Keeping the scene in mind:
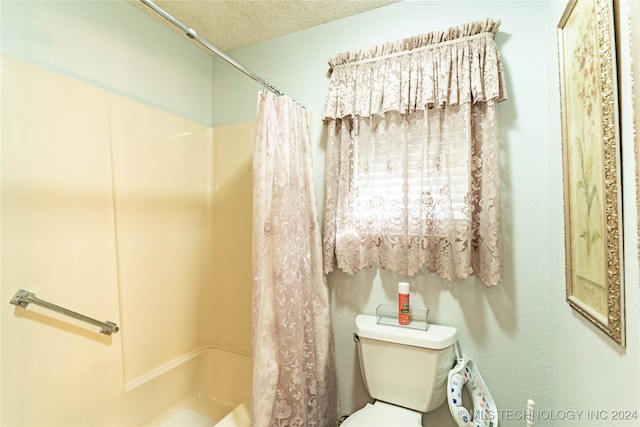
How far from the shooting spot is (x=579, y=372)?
892 mm

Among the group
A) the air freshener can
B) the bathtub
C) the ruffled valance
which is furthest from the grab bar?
the ruffled valance

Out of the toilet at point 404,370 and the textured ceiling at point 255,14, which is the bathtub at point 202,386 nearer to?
the toilet at point 404,370

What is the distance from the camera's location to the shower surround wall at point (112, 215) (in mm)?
1134

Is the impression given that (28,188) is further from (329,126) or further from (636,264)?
(636,264)

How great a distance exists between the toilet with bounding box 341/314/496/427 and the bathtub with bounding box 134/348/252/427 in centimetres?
67

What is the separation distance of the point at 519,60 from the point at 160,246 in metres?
2.00

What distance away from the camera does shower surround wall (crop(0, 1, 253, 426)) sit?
3.72ft

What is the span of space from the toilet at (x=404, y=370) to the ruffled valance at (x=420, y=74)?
104cm

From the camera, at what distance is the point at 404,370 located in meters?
1.28

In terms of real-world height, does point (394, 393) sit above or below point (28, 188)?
below

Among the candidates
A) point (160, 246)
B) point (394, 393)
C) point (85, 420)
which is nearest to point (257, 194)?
point (160, 246)

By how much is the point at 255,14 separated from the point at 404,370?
1988 mm

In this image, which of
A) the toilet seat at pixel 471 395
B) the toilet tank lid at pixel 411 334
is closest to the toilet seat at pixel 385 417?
the toilet seat at pixel 471 395

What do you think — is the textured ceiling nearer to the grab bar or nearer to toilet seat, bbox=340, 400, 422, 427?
the grab bar
